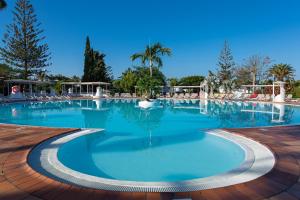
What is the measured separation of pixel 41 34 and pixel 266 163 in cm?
3046

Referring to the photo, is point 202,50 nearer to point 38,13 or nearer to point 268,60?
point 268,60

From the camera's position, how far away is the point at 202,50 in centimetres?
3134

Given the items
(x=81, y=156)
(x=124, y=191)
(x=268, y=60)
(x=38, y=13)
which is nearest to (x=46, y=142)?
(x=81, y=156)

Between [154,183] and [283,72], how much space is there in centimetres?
3069

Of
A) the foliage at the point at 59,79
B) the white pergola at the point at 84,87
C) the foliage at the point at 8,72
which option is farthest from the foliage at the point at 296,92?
the foliage at the point at 8,72

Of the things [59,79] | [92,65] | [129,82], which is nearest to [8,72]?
[92,65]

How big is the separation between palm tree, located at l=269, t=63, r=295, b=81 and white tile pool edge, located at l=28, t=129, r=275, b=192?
27921 millimetres

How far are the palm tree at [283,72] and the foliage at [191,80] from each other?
11.9m

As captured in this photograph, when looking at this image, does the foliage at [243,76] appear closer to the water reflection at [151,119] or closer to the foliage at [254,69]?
the foliage at [254,69]

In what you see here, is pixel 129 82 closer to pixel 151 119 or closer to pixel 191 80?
pixel 191 80

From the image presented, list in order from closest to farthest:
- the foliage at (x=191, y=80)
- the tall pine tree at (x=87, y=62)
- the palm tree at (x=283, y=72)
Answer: the palm tree at (x=283, y=72) → the tall pine tree at (x=87, y=62) → the foliage at (x=191, y=80)

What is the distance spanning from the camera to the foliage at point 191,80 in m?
38.3

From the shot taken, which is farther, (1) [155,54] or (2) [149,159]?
(1) [155,54]

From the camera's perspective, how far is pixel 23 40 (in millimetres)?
27266
